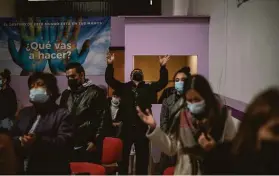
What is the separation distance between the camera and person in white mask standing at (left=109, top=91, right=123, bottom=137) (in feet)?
9.51

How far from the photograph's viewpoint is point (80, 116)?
2.59 metres

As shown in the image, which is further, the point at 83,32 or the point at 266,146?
the point at 83,32

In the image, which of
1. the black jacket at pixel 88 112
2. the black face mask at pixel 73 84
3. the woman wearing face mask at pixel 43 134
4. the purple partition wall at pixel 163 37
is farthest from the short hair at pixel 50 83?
the purple partition wall at pixel 163 37

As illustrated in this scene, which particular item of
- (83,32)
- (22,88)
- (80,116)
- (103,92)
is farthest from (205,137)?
(83,32)

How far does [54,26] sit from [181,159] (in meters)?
1.88

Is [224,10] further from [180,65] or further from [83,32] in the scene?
[83,32]

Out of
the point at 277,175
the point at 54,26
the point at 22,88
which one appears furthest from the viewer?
the point at 54,26

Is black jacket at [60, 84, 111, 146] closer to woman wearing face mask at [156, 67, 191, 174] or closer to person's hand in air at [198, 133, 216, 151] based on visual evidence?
woman wearing face mask at [156, 67, 191, 174]

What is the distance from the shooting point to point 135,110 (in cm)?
272

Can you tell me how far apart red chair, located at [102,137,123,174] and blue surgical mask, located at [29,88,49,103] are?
80 centimetres

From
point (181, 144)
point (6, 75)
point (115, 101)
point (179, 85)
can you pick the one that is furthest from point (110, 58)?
point (181, 144)

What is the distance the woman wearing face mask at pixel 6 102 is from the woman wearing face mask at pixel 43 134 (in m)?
0.26

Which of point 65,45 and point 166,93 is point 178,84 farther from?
point 65,45

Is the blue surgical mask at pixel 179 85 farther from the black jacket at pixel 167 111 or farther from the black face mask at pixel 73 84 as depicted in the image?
the black face mask at pixel 73 84
